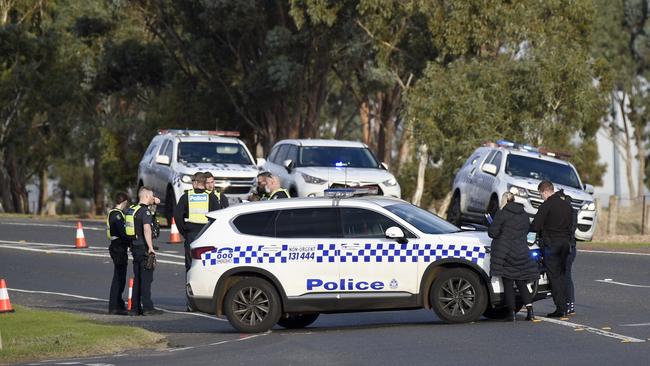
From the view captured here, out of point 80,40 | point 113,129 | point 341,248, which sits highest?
point 80,40

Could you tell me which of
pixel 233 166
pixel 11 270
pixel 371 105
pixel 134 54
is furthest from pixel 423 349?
pixel 371 105

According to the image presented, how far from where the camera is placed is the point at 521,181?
27156mm

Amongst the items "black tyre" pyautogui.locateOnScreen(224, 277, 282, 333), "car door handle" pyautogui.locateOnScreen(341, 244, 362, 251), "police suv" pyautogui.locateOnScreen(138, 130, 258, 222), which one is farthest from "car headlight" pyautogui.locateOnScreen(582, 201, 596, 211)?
"black tyre" pyautogui.locateOnScreen(224, 277, 282, 333)

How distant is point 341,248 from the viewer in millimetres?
16328

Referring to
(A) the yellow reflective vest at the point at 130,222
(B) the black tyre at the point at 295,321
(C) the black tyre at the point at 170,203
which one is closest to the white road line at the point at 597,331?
(B) the black tyre at the point at 295,321

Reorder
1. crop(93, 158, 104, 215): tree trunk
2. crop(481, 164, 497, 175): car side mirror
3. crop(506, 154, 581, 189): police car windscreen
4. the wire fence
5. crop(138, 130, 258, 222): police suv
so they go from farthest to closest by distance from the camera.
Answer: crop(93, 158, 104, 215): tree trunk
the wire fence
crop(138, 130, 258, 222): police suv
crop(506, 154, 581, 189): police car windscreen
crop(481, 164, 497, 175): car side mirror

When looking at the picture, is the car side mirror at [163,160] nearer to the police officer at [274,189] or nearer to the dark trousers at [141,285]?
the dark trousers at [141,285]

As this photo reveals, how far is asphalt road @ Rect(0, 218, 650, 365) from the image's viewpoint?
13.5m

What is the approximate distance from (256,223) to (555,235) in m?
3.64

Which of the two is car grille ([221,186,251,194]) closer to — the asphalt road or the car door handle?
the asphalt road

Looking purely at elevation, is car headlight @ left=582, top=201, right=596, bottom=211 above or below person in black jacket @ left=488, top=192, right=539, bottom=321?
above

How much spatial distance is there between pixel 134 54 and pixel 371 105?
1192cm

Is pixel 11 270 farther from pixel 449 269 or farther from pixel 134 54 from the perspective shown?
pixel 134 54

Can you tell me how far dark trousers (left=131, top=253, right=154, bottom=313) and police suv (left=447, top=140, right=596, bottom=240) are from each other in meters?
9.76
